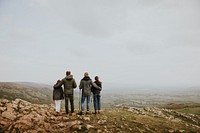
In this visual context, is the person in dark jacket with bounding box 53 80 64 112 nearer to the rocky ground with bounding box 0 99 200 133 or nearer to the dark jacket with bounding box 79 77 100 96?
the rocky ground with bounding box 0 99 200 133

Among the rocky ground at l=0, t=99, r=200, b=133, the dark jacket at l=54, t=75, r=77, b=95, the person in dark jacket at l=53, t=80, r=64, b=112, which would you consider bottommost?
the rocky ground at l=0, t=99, r=200, b=133

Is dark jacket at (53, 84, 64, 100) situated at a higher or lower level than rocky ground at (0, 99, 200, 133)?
higher

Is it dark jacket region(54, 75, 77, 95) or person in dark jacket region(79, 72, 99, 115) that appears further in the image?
person in dark jacket region(79, 72, 99, 115)

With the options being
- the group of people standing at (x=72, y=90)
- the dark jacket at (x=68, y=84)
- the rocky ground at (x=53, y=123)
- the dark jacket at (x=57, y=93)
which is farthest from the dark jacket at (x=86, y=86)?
the rocky ground at (x=53, y=123)

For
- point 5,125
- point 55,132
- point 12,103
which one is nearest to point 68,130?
point 55,132

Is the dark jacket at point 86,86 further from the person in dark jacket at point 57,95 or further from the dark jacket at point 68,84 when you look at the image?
the person in dark jacket at point 57,95

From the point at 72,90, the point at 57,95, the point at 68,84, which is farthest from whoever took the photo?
the point at 57,95

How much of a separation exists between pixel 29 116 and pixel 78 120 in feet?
14.7

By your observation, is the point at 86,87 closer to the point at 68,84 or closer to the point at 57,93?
the point at 68,84

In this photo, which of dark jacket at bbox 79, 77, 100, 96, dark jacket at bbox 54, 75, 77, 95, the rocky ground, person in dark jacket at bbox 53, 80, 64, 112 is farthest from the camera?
person in dark jacket at bbox 53, 80, 64, 112

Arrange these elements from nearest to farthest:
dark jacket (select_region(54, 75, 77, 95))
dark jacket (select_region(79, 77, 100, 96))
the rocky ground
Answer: the rocky ground < dark jacket (select_region(54, 75, 77, 95)) < dark jacket (select_region(79, 77, 100, 96))

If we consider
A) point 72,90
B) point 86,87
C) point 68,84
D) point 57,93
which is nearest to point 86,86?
point 86,87

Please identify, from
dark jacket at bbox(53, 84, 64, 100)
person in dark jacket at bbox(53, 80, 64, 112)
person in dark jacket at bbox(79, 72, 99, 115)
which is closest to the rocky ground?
person in dark jacket at bbox(53, 80, 64, 112)

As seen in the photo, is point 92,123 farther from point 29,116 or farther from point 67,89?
point 29,116
